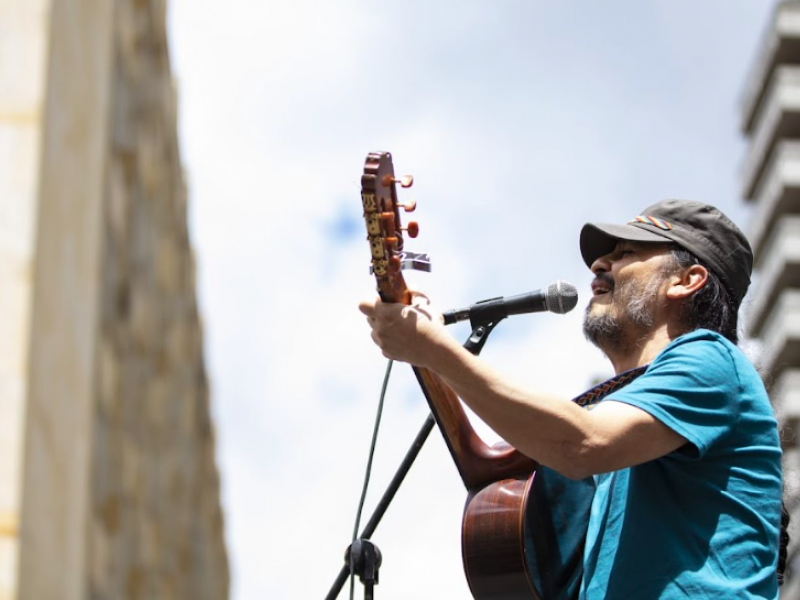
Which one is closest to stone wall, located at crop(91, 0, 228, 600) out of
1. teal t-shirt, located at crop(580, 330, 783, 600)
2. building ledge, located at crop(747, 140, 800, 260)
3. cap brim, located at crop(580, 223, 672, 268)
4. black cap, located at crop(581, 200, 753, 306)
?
cap brim, located at crop(580, 223, 672, 268)

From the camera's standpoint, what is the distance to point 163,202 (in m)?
19.9

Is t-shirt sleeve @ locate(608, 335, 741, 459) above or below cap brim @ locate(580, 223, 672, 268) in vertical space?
below

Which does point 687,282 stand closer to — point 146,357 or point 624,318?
point 624,318

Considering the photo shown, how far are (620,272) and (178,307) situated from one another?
59.0 feet

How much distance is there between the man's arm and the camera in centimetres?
295

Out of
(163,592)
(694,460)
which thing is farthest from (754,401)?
(163,592)

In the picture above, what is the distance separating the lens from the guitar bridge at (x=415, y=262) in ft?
10.1

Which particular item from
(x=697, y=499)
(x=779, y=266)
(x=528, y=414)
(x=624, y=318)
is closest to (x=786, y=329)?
(x=779, y=266)

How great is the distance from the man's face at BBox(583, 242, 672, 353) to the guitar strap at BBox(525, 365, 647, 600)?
0.12m

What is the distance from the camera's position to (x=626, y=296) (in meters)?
3.54

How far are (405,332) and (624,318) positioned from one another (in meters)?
0.76

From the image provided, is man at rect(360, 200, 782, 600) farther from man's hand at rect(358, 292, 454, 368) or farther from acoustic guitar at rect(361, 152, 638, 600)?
acoustic guitar at rect(361, 152, 638, 600)

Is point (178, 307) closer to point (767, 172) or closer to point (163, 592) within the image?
point (163, 592)

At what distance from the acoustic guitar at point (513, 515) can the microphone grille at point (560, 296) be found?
0.73 feet
